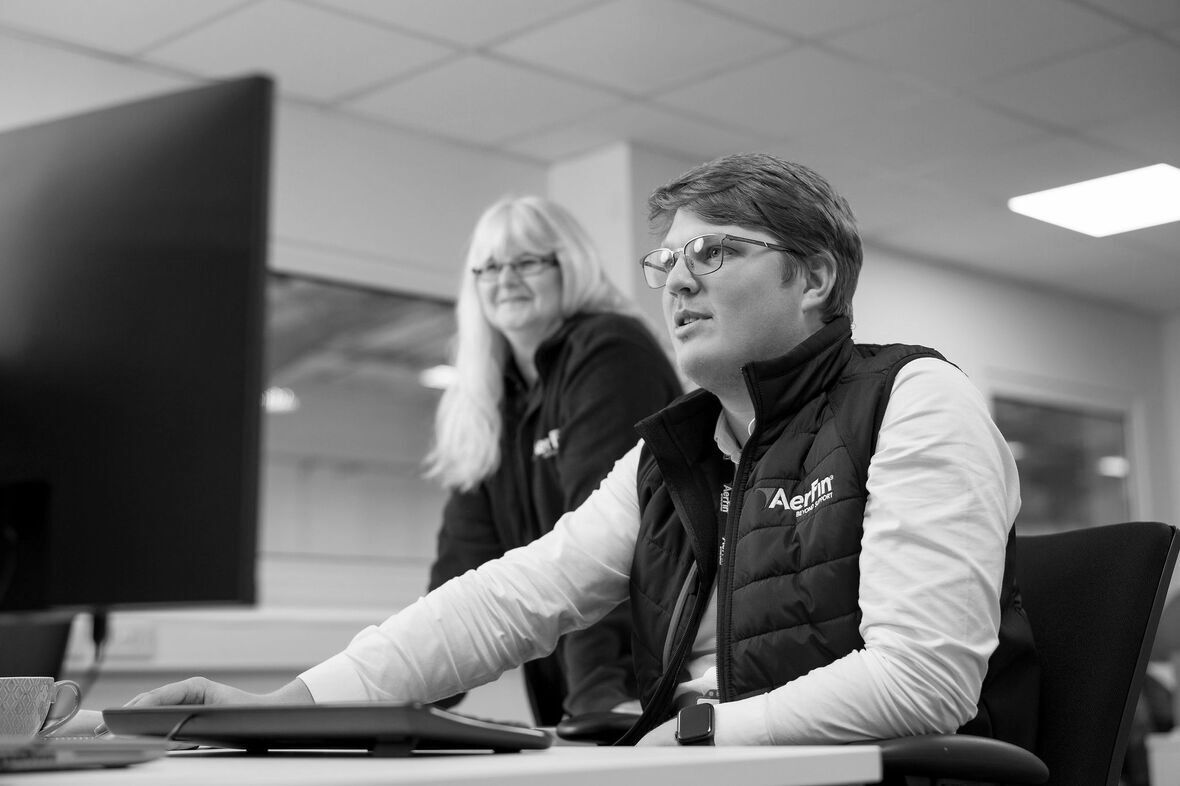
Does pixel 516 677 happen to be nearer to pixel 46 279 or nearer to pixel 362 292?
pixel 362 292

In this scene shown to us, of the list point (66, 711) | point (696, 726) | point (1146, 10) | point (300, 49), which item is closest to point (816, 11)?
point (1146, 10)

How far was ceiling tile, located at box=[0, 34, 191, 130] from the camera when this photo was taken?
3889mm

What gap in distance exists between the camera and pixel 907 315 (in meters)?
6.07

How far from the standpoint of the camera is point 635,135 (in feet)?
15.9

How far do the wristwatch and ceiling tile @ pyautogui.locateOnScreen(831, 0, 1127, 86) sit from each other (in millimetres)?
3074

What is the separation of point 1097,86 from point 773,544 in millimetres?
3539

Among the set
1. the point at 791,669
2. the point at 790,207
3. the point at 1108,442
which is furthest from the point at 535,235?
the point at 1108,442

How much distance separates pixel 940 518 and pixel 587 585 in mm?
488

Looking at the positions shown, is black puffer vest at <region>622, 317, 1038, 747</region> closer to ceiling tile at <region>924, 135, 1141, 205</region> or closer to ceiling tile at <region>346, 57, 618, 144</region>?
ceiling tile at <region>346, 57, 618, 144</region>

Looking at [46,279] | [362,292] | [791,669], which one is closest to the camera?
[46,279]

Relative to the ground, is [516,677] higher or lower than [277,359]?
lower

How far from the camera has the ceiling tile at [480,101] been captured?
4.27 m

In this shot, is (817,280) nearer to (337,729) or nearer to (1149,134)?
(337,729)

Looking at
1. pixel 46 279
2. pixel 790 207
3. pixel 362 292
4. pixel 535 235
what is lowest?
pixel 46 279
